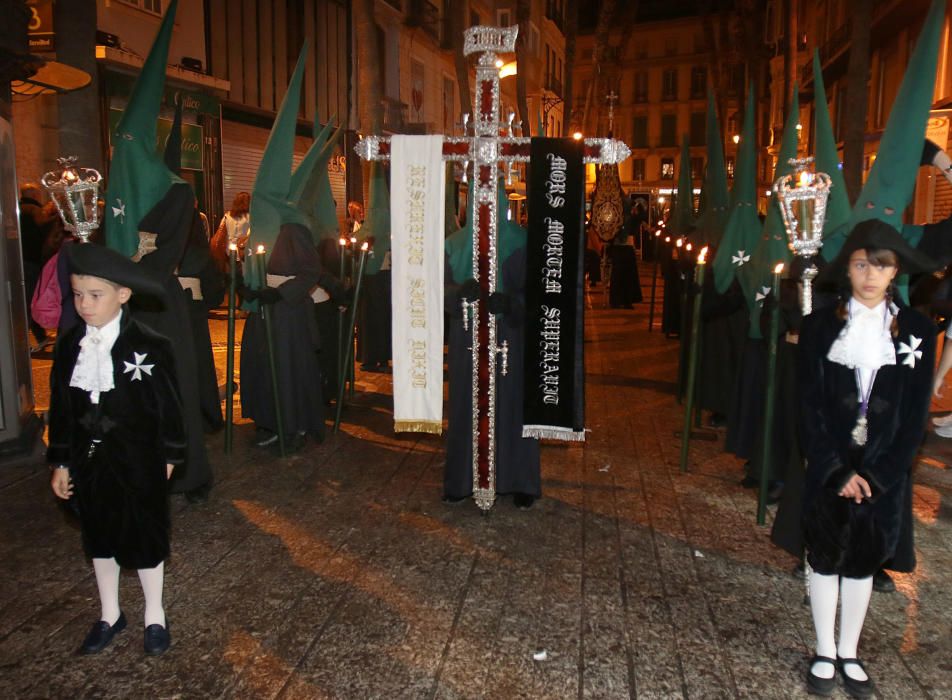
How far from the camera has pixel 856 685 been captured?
3031 mm

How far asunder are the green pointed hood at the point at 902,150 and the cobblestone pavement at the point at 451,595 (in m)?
1.87

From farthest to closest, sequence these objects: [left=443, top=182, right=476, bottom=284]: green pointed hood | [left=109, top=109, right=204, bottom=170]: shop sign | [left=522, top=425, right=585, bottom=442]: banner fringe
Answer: [left=109, top=109, right=204, bottom=170]: shop sign → [left=443, top=182, right=476, bottom=284]: green pointed hood → [left=522, top=425, right=585, bottom=442]: banner fringe

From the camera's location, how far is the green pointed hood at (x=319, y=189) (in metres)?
6.66

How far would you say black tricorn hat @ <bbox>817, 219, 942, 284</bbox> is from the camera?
115 inches

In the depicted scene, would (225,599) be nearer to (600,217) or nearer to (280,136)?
(280,136)

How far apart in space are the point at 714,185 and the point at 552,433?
16.2ft

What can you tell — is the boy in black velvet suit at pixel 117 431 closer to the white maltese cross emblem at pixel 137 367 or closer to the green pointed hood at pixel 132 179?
the white maltese cross emblem at pixel 137 367

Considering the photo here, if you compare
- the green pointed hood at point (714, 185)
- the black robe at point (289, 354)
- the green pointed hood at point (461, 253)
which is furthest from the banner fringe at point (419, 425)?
the green pointed hood at point (714, 185)

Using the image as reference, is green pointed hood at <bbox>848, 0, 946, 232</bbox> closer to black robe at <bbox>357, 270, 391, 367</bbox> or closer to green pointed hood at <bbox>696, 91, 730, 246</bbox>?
green pointed hood at <bbox>696, 91, 730, 246</bbox>

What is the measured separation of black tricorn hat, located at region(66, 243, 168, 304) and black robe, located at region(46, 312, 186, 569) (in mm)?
222

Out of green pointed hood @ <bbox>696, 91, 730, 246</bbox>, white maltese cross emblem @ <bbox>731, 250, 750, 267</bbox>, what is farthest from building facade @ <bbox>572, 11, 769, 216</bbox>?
white maltese cross emblem @ <bbox>731, 250, 750, 267</bbox>

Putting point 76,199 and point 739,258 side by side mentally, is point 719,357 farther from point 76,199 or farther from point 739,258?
point 76,199

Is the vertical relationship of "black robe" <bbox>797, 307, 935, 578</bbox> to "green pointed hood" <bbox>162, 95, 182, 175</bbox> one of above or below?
below

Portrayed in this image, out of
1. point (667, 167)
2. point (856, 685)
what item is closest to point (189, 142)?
point (856, 685)
